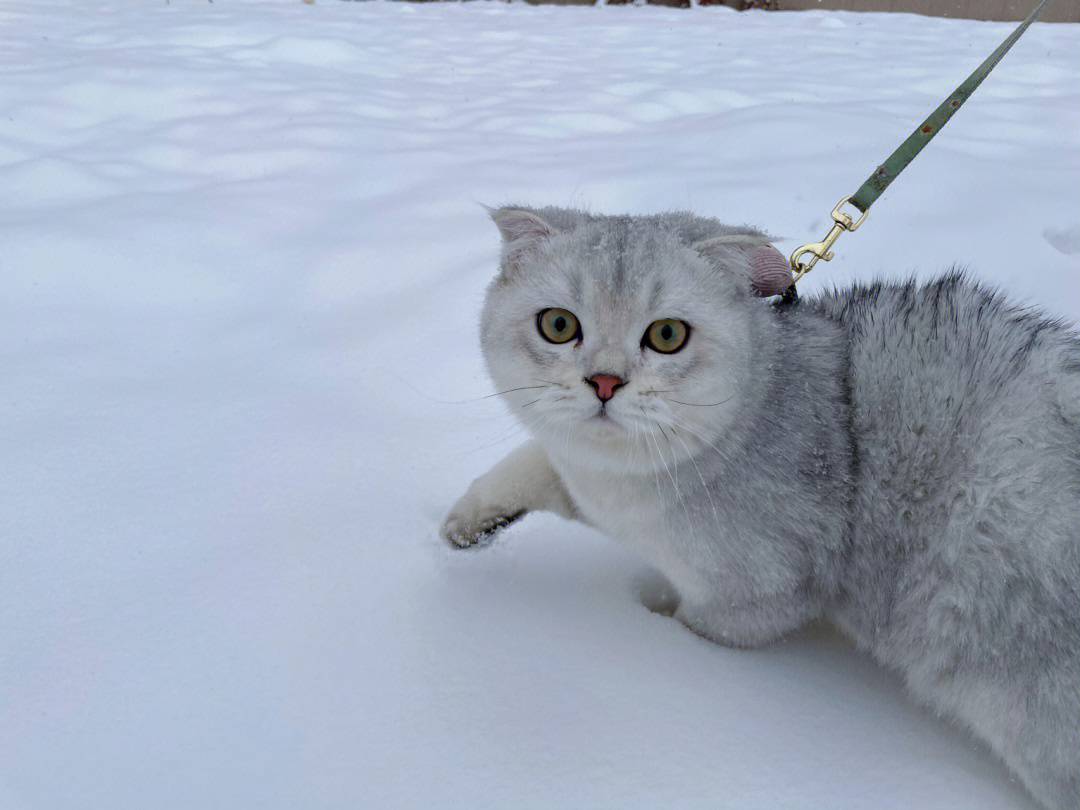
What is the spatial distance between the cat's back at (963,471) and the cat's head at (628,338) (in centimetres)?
31

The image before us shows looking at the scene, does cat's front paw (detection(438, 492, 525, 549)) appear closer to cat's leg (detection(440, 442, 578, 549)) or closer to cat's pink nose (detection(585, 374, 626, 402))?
cat's leg (detection(440, 442, 578, 549))

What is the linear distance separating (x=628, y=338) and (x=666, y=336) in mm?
89

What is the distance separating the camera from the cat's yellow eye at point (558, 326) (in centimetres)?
158

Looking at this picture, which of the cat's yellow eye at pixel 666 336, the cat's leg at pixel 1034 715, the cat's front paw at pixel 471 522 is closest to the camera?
the cat's leg at pixel 1034 715

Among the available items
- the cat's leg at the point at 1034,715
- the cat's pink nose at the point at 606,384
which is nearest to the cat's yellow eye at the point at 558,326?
the cat's pink nose at the point at 606,384

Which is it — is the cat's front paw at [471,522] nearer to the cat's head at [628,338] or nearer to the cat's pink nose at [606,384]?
the cat's head at [628,338]

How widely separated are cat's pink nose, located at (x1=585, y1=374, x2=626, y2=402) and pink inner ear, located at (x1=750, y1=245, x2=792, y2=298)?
43 cm

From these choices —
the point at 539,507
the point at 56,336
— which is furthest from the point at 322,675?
the point at 56,336

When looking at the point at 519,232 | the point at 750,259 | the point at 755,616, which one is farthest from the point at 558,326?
the point at 755,616

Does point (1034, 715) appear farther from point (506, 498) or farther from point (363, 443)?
point (363, 443)

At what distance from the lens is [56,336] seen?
7.48 ft

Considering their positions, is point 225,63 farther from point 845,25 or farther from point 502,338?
point 845,25

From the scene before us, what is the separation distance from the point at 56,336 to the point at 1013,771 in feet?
8.28

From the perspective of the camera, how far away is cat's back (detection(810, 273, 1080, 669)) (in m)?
1.40
